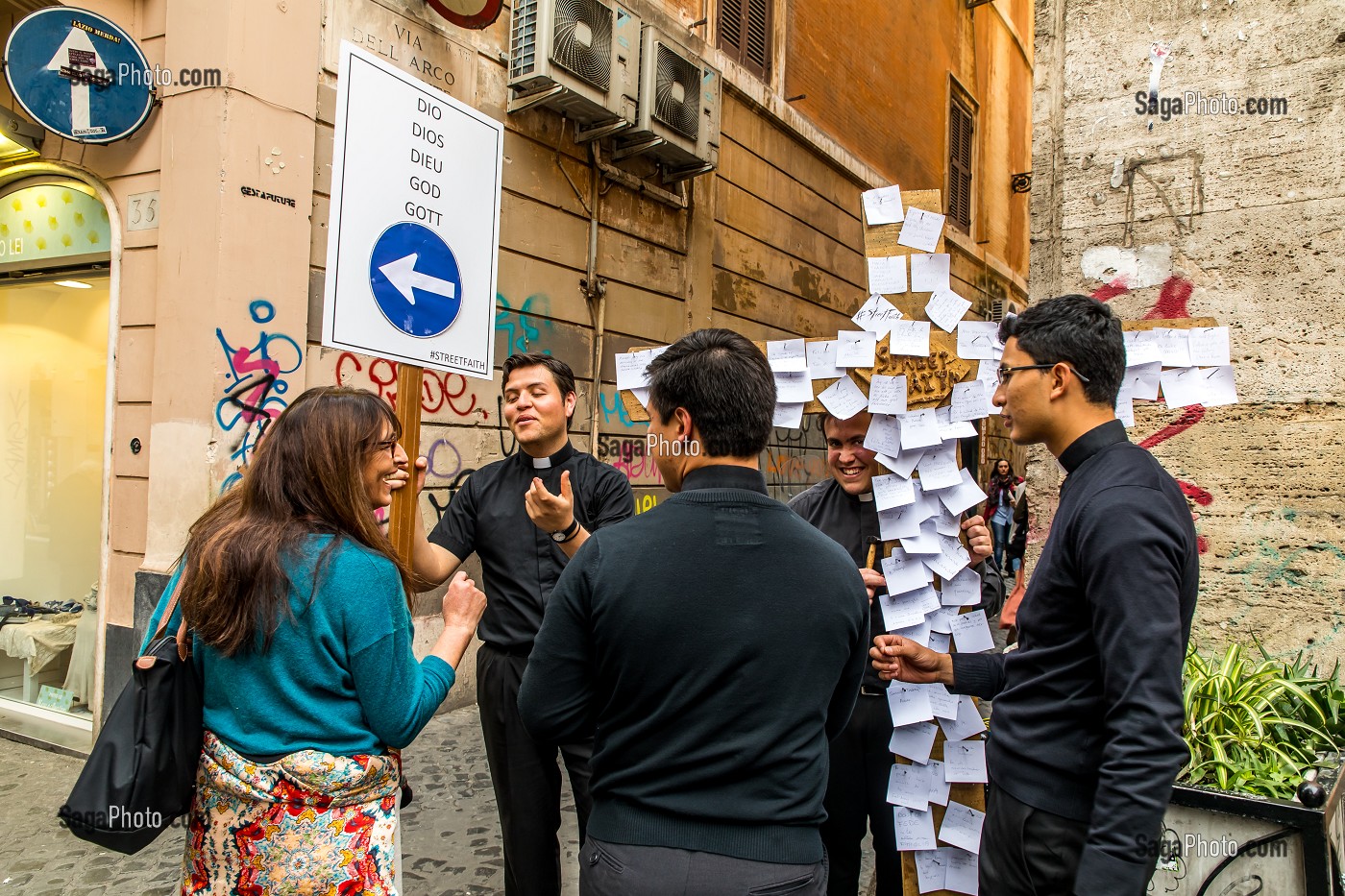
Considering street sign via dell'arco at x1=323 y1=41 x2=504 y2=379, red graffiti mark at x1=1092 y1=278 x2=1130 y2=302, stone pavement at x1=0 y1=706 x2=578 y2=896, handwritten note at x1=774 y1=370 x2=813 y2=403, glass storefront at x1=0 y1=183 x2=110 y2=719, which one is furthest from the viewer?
glass storefront at x1=0 y1=183 x2=110 y2=719

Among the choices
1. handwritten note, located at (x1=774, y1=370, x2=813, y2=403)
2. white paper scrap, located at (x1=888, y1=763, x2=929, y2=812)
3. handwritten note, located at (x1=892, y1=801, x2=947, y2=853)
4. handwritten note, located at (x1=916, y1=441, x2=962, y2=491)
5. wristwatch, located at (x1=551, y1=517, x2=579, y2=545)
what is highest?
handwritten note, located at (x1=774, y1=370, x2=813, y2=403)

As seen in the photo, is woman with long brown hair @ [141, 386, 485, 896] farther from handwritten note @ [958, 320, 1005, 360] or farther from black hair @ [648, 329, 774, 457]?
handwritten note @ [958, 320, 1005, 360]

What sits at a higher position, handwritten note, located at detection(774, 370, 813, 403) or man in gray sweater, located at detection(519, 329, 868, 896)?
handwritten note, located at detection(774, 370, 813, 403)

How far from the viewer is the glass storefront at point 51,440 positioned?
5.18 meters

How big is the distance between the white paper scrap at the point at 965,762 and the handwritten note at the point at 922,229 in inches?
61.3

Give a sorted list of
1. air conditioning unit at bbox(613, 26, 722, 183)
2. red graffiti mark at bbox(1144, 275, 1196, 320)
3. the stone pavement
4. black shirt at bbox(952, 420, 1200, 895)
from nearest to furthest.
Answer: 1. black shirt at bbox(952, 420, 1200, 895)
2. the stone pavement
3. red graffiti mark at bbox(1144, 275, 1196, 320)
4. air conditioning unit at bbox(613, 26, 722, 183)

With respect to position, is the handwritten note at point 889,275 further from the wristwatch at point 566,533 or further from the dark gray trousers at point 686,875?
the dark gray trousers at point 686,875

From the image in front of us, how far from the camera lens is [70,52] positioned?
14.8 feet

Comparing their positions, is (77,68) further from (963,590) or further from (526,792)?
(963,590)

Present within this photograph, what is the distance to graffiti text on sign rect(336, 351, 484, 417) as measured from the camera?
5.36 meters

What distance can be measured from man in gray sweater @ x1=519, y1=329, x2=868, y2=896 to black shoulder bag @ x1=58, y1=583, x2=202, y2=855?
0.68 metres

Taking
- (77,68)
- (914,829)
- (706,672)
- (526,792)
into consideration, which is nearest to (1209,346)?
(914,829)

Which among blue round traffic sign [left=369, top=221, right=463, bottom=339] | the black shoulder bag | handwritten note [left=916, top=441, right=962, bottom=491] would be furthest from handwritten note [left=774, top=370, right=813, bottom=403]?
the black shoulder bag

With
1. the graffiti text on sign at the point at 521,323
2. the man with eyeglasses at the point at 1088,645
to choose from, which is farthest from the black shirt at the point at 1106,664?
the graffiti text on sign at the point at 521,323
